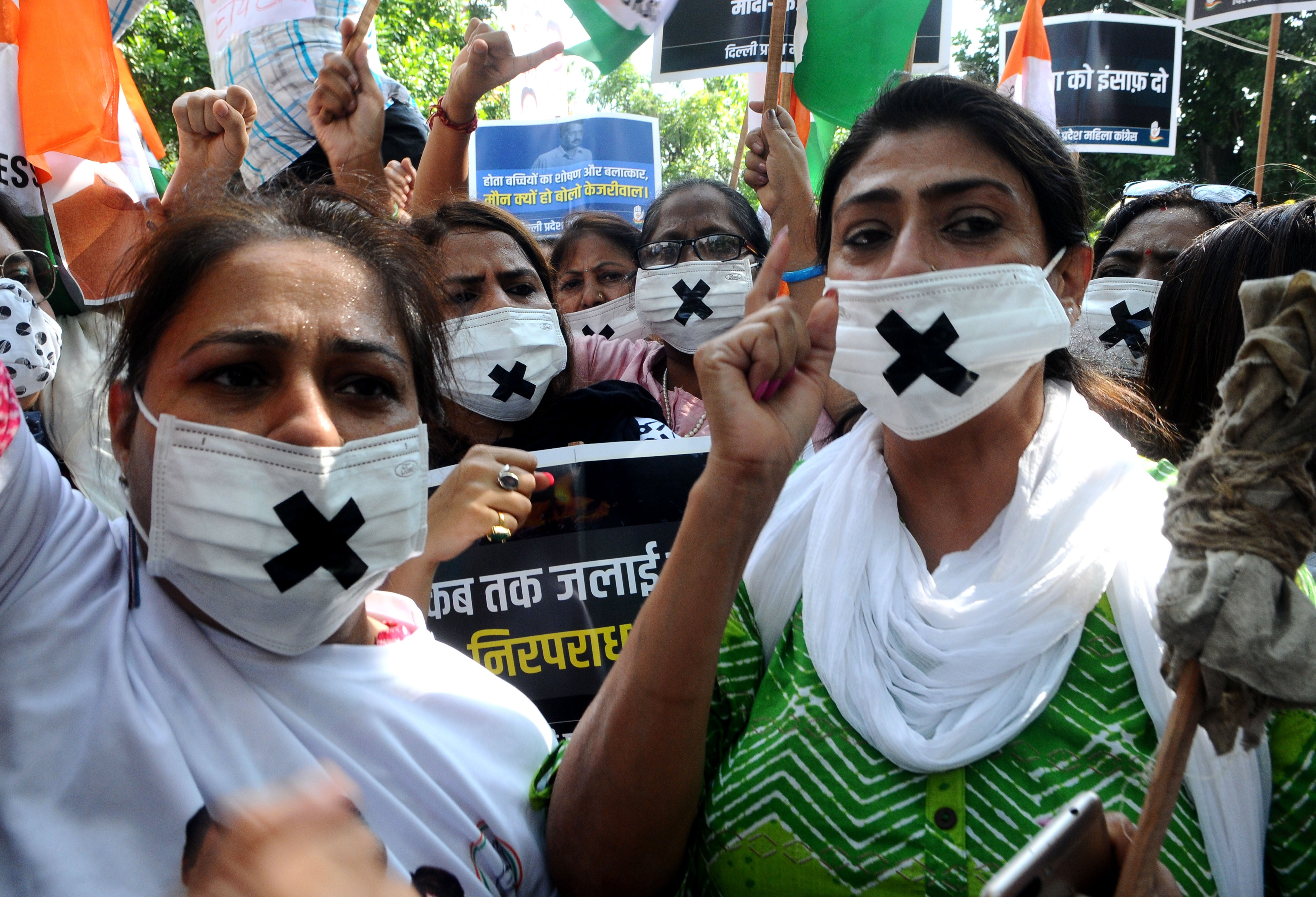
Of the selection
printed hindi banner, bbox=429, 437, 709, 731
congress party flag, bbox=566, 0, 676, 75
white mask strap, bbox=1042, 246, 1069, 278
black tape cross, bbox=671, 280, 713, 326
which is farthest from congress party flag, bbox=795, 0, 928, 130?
printed hindi banner, bbox=429, 437, 709, 731

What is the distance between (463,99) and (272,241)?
6.24 ft

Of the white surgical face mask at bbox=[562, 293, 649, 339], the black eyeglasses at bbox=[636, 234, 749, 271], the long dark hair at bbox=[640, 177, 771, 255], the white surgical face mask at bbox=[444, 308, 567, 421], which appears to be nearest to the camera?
the white surgical face mask at bbox=[444, 308, 567, 421]

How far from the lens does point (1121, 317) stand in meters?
3.89

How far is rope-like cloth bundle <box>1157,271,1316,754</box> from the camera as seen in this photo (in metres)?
1.04

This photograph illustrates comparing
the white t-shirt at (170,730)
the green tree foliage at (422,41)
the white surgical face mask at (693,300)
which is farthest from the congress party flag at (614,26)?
the green tree foliage at (422,41)

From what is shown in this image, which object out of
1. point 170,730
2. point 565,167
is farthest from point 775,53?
point 565,167

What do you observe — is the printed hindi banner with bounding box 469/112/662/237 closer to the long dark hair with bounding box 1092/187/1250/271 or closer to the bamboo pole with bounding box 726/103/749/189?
the bamboo pole with bounding box 726/103/749/189

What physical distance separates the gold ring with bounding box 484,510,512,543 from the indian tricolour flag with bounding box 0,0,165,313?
174 cm

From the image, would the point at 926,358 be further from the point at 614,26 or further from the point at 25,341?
the point at 25,341

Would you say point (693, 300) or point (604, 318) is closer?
point (693, 300)

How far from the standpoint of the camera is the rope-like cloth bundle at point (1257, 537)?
1.04 metres

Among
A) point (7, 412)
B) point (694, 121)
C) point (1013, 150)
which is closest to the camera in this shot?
point (7, 412)

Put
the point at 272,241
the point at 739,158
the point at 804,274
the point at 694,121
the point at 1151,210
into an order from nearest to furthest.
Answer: the point at 272,241 < the point at 804,274 < the point at 1151,210 < the point at 739,158 < the point at 694,121

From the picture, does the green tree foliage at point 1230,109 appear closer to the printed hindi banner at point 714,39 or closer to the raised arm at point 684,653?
the printed hindi banner at point 714,39
